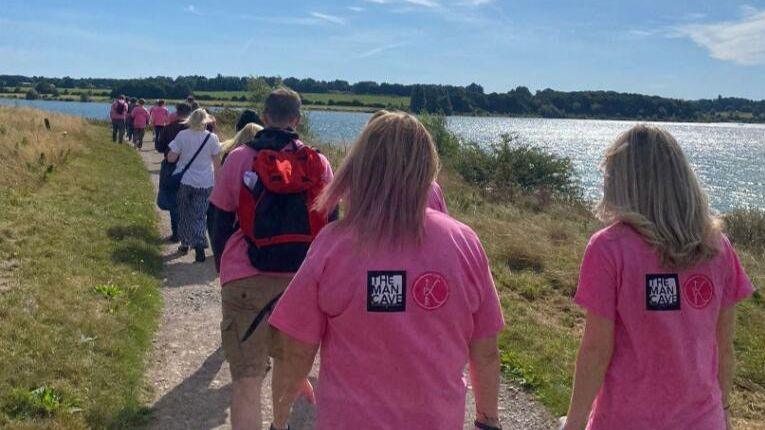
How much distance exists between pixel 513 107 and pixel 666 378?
50947mm

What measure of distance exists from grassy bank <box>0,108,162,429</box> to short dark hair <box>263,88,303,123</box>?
2.05m

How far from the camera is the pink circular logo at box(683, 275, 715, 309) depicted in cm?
254

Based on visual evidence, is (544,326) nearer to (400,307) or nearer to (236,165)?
(236,165)

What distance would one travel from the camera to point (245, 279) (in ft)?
12.6

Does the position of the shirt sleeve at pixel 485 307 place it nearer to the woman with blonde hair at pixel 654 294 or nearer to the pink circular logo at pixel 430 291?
the pink circular logo at pixel 430 291

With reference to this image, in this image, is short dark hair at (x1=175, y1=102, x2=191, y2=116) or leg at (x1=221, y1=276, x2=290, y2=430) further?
short dark hair at (x1=175, y1=102, x2=191, y2=116)

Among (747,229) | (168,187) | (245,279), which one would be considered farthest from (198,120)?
(747,229)

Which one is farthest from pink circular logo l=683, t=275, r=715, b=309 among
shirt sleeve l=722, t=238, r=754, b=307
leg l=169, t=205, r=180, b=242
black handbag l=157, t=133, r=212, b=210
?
leg l=169, t=205, r=180, b=242

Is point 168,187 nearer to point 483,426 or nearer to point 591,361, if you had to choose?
point 483,426

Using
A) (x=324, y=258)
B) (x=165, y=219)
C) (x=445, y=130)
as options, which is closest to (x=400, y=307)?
(x=324, y=258)

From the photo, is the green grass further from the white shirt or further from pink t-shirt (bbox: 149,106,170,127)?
the white shirt

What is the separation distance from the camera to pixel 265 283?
12.7 feet

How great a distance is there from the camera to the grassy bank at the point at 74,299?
4.66 m

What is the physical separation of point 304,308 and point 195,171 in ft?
21.0
